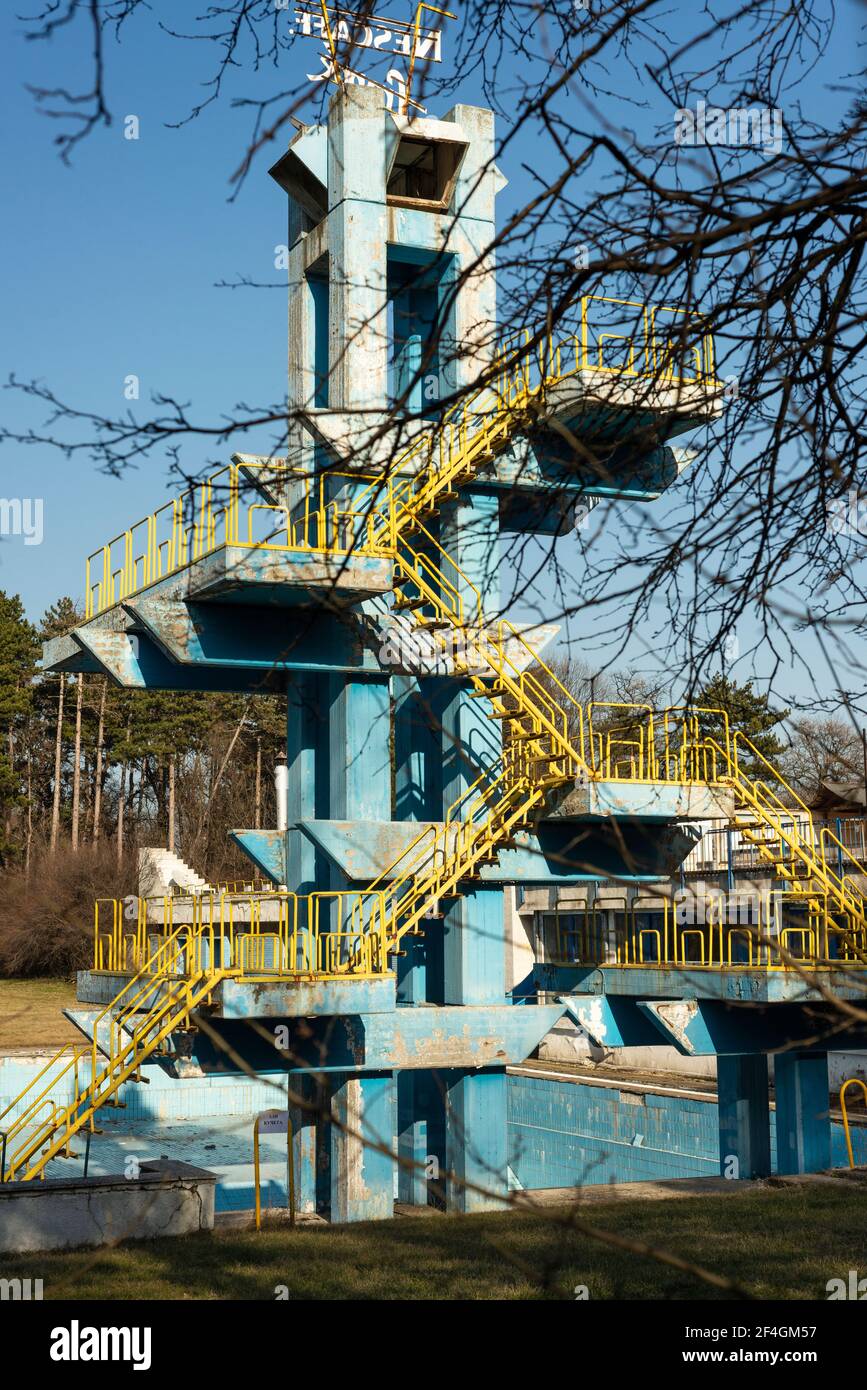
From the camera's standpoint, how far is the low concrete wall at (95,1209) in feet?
40.7

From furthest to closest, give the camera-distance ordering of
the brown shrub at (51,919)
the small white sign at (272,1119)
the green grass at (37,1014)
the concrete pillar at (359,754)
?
the brown shrub at (51,919), the green grass at (37,1014), the concrete pillar at (359,754), the small white sign at (272,1119)

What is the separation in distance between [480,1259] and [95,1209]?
3.90m

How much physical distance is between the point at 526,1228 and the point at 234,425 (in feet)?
31.6

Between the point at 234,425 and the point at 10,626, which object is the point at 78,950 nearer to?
the point at 10,626

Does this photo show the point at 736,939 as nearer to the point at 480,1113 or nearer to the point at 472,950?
the point at 472,950

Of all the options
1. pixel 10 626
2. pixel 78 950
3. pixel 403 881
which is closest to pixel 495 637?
pixel 403 881

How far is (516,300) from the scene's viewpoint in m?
4.26

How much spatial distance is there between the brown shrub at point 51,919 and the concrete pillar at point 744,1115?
27.4m

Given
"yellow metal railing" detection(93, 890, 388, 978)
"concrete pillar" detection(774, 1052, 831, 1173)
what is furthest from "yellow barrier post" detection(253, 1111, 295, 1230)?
"concrete pillar" detection(774, 1052, 831, 1173)

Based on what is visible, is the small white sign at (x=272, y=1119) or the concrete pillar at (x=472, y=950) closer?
the small white sign at (x=272, y=1119)

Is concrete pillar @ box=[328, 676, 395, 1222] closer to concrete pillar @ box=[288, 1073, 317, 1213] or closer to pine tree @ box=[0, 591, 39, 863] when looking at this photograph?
concrete pillar @ box=[288, 1073, 317, 1213]

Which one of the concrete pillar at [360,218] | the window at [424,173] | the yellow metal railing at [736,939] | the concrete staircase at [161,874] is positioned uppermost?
the window at [424,173]

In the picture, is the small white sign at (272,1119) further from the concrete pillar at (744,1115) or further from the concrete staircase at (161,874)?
the concrete staircase at (161,874)

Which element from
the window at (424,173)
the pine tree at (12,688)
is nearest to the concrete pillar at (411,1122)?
the window at (424,173)
